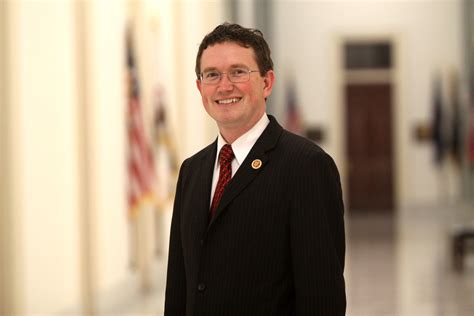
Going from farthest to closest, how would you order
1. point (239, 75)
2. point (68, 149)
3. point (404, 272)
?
point (404, 272)
point (68, 149)
point (239, 75)

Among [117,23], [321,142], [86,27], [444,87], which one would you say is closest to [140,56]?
[117,23]

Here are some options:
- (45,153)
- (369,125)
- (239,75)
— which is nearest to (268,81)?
(239,75)

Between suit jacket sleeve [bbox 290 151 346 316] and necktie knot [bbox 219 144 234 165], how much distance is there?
0.26 m

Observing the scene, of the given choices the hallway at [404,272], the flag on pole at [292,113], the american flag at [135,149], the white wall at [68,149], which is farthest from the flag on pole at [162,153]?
the flag on pole at [292,113]

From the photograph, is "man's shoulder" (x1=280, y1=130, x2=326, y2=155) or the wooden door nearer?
"man's shoulder" (x1=280, y1=130, x2=326, y2=155)

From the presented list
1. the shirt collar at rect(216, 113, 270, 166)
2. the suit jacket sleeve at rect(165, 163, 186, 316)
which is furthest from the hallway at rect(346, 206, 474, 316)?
the shirt collar at rect(216, 113, 270, 166)

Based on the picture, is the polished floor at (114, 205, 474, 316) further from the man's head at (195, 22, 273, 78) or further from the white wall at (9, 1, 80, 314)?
the man's head at (195, 22, 273, 78)

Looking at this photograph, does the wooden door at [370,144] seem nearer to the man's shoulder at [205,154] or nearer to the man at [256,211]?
the man's shoulder at [205,154]

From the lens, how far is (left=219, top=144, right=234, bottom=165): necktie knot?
230 cm

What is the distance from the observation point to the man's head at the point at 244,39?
220 centimetres

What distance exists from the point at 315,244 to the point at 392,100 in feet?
60.3

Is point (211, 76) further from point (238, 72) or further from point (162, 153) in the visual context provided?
point (162, 153)

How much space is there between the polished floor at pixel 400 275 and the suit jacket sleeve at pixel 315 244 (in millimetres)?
5484

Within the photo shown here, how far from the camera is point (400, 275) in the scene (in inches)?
396
